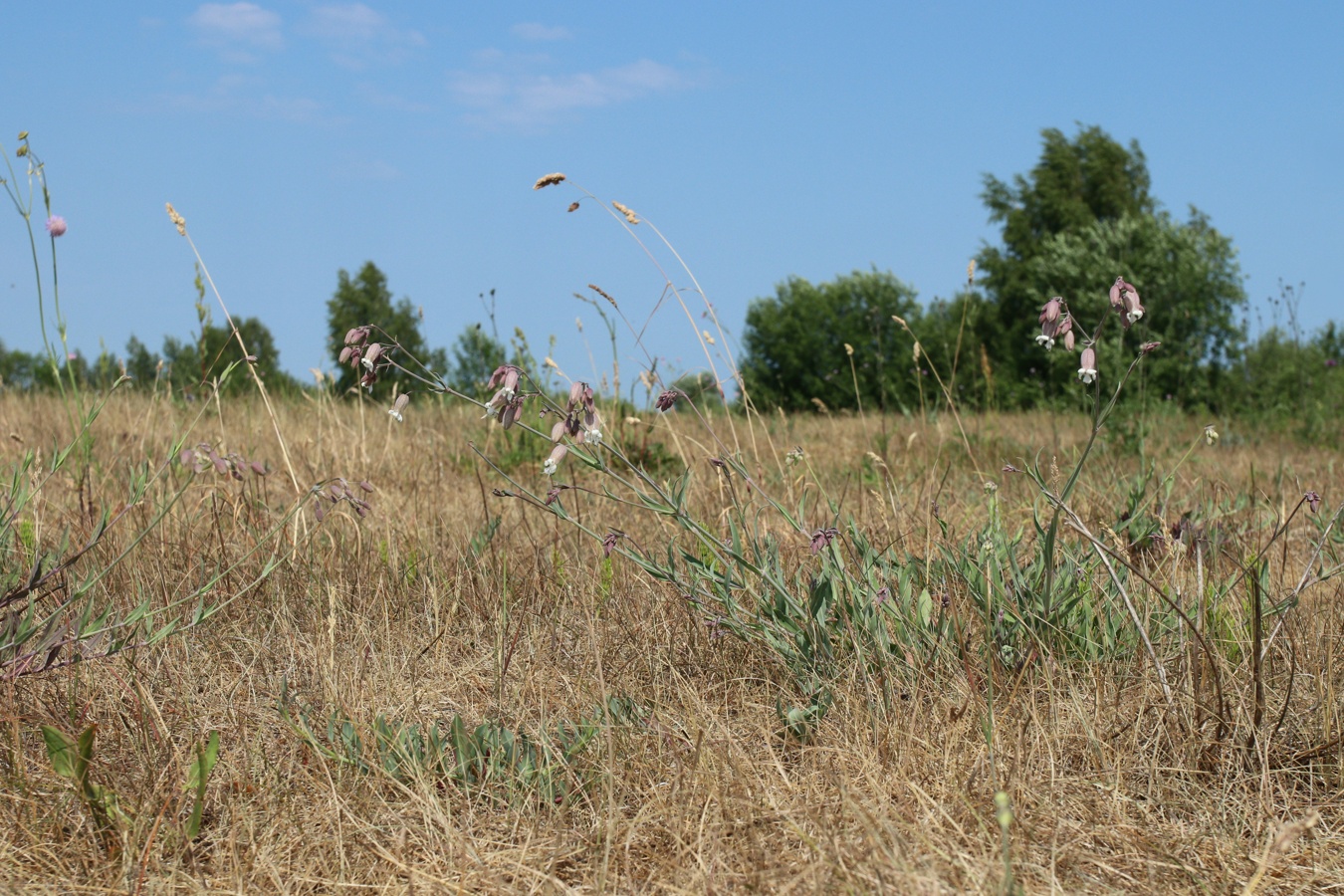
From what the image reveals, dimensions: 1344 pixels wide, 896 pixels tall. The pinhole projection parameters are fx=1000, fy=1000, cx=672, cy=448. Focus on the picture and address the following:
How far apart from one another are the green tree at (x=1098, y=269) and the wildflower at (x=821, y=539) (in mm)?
9250

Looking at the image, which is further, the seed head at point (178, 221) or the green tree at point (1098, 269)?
the green tree at point (1098, 269)

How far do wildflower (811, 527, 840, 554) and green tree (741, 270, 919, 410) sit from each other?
21.3 m

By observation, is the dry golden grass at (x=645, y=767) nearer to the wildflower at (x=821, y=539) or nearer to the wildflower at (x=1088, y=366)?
the wildflower at (x=821, y=539)

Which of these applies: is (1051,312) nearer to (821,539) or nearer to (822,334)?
(821,539)

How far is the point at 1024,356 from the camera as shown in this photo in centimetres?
1952

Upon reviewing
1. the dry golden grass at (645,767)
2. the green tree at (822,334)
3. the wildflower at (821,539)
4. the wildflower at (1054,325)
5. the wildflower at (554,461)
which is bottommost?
the dry golden grass at (645,767)

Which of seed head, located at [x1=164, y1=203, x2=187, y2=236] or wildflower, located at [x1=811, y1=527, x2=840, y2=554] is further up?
seed head, located at [x1=164, y1=203, x2=187, y2=236]

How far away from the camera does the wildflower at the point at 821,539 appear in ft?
6.61

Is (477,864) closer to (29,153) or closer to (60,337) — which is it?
(60,337)

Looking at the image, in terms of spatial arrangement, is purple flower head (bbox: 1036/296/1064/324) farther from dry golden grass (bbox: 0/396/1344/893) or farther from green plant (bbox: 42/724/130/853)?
green plant (bbox: 42/724/130/853)

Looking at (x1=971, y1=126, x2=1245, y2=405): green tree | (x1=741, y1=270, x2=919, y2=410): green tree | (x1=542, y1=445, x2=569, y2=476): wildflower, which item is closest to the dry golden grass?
(x1=542, y1=445, x2=569, y2=476): wildflower

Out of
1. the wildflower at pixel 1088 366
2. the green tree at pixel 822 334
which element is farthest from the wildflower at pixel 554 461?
the green tree at pixel 822 334

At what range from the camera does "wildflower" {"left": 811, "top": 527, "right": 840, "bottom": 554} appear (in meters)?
2.02

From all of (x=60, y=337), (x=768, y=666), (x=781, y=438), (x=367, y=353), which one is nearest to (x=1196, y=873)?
(x=768, y=666)
